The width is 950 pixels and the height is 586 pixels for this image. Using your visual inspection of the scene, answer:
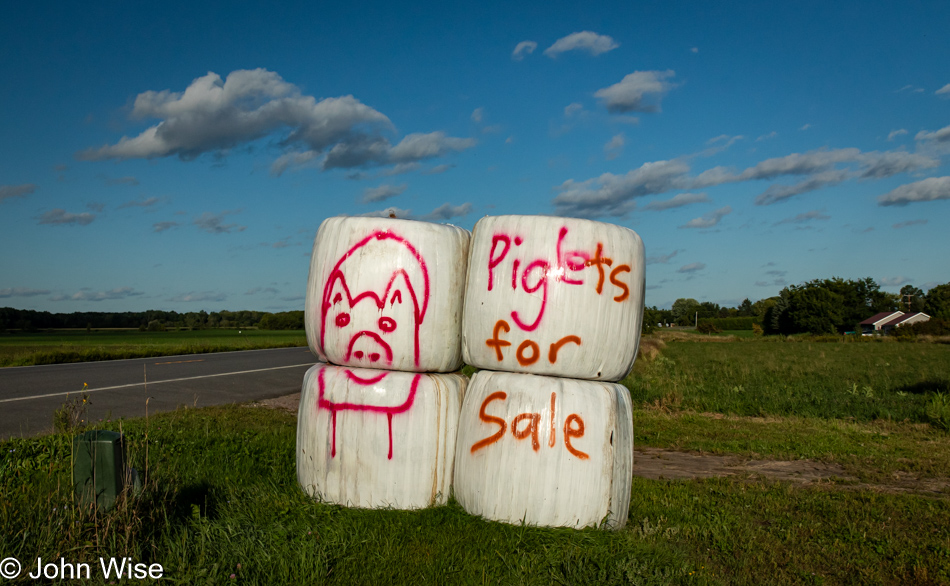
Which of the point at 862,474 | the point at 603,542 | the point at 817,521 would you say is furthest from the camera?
the point at 862,474

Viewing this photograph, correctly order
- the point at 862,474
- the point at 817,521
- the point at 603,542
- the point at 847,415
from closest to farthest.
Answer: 1. the point at 603,542
2. the point at 817,521
3. the point at 862,474
4. the point at 847,415

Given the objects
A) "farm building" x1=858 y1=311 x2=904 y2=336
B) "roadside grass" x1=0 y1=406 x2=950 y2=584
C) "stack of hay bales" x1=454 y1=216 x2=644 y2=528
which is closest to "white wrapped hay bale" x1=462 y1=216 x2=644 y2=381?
"stack of hay bales" x1=454 y1=216 x2=644 y2=528

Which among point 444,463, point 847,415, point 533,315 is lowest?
point 847,415

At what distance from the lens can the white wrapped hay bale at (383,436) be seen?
4.05 meters

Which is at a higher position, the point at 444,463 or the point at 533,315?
the point at 533,315

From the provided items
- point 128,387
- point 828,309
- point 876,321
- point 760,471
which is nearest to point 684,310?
point 876,321

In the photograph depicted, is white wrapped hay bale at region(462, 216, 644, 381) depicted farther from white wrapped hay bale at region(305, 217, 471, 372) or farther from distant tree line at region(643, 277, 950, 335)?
distant tree line at region(643, 277, 950, 335)

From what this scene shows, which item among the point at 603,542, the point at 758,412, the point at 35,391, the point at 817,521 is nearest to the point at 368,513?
the point at 603,542

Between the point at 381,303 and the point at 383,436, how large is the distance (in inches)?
31.8

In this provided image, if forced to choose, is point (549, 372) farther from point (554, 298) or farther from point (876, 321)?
point (876, 321)

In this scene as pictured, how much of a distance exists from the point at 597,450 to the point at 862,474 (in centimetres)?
449

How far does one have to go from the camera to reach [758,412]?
11641 mm

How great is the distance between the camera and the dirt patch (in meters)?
6.31

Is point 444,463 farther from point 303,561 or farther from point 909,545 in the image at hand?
point 909,545
